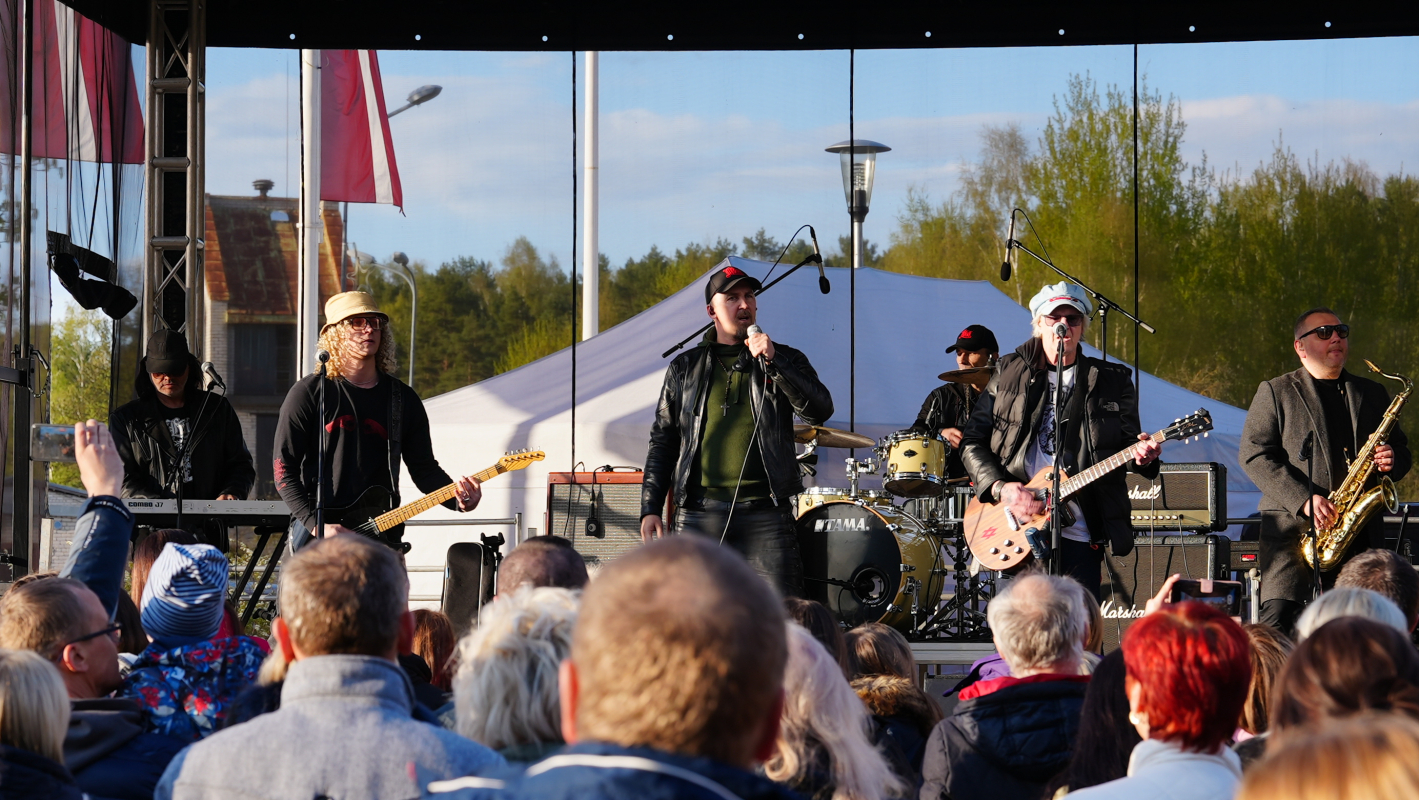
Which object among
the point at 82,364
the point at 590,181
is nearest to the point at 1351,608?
the point at 590,181

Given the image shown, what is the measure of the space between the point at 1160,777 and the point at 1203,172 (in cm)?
829

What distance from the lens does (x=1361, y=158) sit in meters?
9.59

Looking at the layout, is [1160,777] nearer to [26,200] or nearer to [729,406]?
[729,406]

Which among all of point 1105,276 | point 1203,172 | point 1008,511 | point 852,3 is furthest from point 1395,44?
point 1008,511

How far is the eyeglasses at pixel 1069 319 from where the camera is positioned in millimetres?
5570

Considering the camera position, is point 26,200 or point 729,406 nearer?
point 729,406

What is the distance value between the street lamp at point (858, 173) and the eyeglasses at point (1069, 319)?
3998 mm

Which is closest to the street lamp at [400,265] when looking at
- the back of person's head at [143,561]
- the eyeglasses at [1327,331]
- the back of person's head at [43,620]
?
the back of person's head at [143,561]

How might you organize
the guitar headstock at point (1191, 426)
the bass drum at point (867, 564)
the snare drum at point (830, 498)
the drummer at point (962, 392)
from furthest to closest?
the drummer at point (962, 392) < the snare drum at point (830, 498) < the bass drum at point (867, 564) < the guitar headstock at point (1191, 426)

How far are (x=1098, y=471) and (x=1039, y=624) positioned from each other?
2.39 metres

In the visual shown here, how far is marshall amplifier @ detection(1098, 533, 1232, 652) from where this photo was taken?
7.22 m

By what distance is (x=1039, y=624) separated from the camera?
3.24 metres

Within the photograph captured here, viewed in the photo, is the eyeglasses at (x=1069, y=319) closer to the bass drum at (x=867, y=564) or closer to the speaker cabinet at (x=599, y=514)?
the bass drum at (x=867, y=564)

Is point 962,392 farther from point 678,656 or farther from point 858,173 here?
point 678,656
